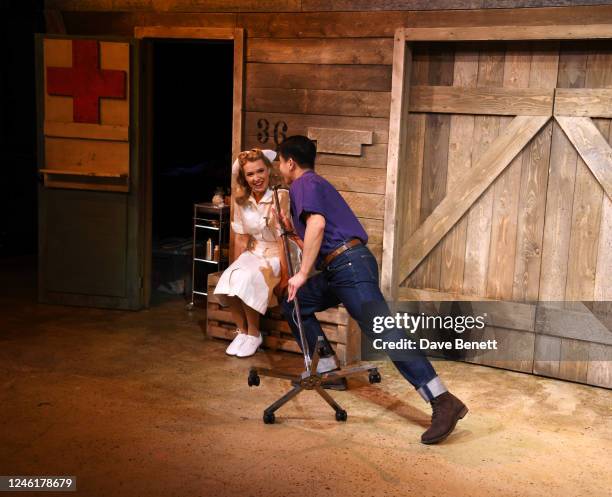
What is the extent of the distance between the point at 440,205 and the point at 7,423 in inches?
123

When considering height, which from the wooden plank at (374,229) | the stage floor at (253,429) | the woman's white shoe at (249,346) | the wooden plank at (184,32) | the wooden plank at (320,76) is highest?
the wooden plank at (184,32)

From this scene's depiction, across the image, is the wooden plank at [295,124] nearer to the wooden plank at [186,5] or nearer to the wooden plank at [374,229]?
the wooden plank at [374,229]

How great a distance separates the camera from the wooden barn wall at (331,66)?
5.54 m

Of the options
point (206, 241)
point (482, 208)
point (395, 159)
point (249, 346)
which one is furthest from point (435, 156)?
point (206, 241)

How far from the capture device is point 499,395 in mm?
5066

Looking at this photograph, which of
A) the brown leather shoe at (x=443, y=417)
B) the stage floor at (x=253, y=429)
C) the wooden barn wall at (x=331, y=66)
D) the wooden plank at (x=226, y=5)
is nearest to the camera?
the stage floor at (x=253, y=429)

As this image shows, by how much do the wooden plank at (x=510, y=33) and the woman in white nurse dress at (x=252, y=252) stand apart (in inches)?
52.6

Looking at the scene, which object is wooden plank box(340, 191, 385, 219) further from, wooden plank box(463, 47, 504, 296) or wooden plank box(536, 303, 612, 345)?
wooden plank box(536, 303, 612, 345)

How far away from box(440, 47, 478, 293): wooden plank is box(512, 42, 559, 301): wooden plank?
0.39 meters

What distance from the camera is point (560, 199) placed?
5223 mm

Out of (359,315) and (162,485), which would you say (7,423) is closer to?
(162,485)

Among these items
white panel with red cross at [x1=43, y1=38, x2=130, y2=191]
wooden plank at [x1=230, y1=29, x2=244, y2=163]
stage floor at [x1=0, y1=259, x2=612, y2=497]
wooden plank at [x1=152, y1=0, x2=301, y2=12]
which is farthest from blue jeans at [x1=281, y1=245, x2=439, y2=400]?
white panel with red cross at [x1=43, y1=38, x2=130, y2=191]

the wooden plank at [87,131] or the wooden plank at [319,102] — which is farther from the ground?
the wooden plank at [319,102]

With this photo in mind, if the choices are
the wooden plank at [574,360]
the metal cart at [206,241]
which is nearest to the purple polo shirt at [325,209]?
the wooden plank at [574,360]
